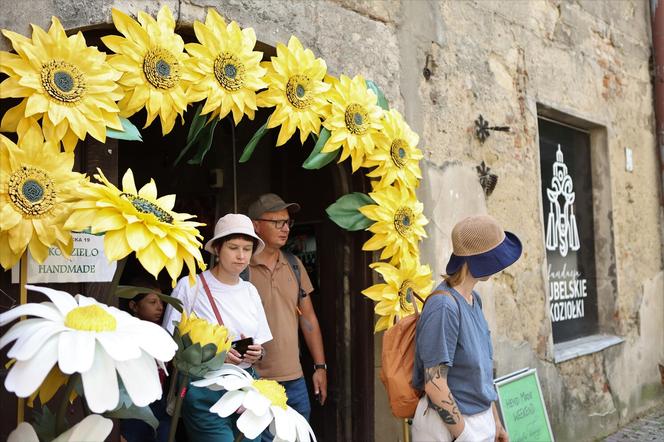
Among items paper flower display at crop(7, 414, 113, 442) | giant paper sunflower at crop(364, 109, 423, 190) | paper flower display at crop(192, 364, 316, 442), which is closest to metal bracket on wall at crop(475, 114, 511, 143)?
giant paper sunflower at crop(364, 109, 423, 190)

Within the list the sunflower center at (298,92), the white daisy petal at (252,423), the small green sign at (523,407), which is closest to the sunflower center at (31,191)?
the white daisy petal at (252,423)

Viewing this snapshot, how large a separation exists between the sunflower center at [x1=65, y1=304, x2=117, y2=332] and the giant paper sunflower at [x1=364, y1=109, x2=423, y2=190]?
6.15 ft

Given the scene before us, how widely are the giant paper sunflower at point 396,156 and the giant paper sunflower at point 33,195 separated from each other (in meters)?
1.50

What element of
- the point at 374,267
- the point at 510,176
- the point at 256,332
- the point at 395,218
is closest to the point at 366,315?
the point at 374,267

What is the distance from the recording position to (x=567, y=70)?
16.4 feet

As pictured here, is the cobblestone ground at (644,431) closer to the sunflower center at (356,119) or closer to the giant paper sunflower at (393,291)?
the giant paper sunflower at (393,291)

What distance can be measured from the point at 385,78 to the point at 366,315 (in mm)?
1216

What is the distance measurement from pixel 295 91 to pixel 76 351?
70.0 inches

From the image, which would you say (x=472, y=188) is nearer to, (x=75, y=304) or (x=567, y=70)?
(x=567, y=70)

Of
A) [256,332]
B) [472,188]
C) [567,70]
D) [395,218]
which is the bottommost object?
[256,332]

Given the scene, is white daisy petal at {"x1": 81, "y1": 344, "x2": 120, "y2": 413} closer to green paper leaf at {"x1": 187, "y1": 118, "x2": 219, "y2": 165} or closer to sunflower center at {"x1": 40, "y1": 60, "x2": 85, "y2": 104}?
sunflower center at {"x1": 40, "y1": 60, "x2": 85, "y2": 104}

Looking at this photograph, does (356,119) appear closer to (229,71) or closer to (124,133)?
(229,71)

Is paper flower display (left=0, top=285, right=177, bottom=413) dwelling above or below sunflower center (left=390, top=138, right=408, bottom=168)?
below

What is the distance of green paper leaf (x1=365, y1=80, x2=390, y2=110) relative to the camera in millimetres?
3314
